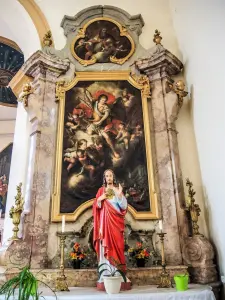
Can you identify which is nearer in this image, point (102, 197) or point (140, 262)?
point (102, 197)

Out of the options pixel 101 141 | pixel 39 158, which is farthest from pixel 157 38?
pixel 39 158

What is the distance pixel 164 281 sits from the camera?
335cm

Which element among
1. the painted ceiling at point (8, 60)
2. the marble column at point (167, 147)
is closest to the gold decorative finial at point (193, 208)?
the marble column at point (167, 147)

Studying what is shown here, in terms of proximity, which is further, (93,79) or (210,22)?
(93,79)

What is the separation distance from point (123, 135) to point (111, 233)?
5.92 feet

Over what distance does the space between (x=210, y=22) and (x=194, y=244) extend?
10.2ft

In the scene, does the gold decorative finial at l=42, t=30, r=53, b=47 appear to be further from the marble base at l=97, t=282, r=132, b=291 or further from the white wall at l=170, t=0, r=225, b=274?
the marble base at l=97, t=282, r=132, b=291

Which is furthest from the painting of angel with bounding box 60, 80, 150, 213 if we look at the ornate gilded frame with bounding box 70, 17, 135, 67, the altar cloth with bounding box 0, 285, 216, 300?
the altar cloth with bounding box 0, 285, 216, 300

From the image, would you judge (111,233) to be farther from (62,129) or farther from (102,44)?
(102,44)

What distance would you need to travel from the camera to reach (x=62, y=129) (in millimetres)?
4660

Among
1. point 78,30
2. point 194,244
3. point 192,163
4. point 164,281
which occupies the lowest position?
point 164,281

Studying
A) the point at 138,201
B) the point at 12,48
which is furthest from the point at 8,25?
the point at 138,201

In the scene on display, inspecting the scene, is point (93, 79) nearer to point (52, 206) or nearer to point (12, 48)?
point (52, 206)

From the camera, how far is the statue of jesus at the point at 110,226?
10.8ft
